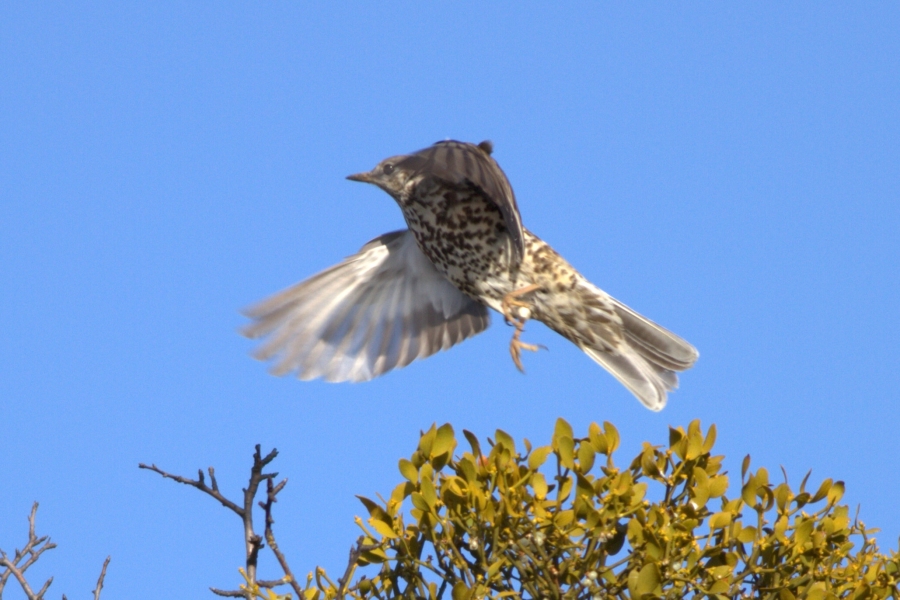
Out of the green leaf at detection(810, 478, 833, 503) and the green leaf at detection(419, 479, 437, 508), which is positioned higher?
the green leaf at detection(810, 478, 833, 503)

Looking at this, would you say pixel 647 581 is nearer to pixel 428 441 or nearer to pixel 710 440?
pixel 710 440

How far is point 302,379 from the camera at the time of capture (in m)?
5.36

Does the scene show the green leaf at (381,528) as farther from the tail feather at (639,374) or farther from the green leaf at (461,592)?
the tail feather at (639,374)

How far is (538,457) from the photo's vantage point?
255cm

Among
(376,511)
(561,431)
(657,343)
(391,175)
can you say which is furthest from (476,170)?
(376,511)

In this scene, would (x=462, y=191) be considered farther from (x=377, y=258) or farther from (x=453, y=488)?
(x=453, y=488)

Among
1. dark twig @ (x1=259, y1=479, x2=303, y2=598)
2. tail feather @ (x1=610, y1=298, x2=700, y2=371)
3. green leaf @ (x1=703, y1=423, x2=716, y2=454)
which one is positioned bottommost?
dark twig @ (x1=259, y1=479, x2=303, y2=598)

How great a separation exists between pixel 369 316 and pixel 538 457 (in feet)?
10.4

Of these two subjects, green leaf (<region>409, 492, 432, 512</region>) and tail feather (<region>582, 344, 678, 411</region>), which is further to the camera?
tail feather (<region>582, 344, 678, 411</region>)

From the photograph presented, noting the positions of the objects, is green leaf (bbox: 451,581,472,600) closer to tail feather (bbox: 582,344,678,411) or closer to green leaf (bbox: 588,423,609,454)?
green leaf (bbox: 588,423,609,454)

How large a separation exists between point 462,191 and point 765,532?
7.84 feet

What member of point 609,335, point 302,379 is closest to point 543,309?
point 609,335

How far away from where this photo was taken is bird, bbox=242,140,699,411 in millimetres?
4676

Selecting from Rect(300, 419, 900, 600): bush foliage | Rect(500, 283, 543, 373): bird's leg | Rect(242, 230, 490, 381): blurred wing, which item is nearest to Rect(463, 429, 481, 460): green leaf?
Rect(300, 419, 900, 600): bush foliage
